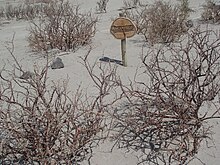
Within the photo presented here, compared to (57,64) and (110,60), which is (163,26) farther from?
(57,64)

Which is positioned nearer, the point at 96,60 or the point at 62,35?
the point at 96,60

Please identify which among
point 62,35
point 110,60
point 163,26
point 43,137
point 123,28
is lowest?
point 110,60

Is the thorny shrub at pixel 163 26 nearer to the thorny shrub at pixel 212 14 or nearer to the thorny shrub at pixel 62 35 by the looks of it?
the thorny shrub at pixel 62 35

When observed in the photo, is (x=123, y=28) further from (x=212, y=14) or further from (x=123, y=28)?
(x=212, y=14)

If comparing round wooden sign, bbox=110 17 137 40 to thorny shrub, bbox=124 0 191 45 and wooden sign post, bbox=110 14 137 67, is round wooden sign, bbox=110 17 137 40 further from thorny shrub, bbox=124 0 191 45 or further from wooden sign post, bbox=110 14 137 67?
thorny shrub, bbox=124 0 191 45

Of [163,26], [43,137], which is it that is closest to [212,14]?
[163,26]

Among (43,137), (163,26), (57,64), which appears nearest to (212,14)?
(163,26)

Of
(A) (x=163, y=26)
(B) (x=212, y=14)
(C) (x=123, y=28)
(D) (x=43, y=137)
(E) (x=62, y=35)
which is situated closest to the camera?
(D) (x=43, y=137)

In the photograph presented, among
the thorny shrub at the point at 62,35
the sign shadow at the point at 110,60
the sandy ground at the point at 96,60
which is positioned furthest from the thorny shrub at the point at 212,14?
the sign shadow at the point at 110,60

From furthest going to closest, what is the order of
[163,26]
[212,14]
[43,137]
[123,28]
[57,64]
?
[212,14] < [163,26] < [57,64] < [123,28] < [43,137]

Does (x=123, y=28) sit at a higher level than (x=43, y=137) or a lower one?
higher

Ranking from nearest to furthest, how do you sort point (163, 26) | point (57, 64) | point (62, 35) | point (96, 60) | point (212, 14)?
1. point (57, 64)
2. point (96, 60)
3. point (62, 35)
4. point (163, 26)
5. point (212, 14)

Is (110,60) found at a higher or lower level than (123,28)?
lower

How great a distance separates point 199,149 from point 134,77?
7.61 ft
